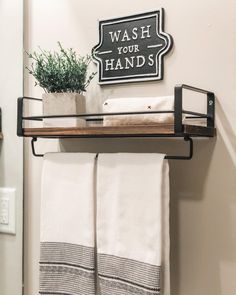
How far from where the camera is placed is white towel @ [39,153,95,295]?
3.60 feet

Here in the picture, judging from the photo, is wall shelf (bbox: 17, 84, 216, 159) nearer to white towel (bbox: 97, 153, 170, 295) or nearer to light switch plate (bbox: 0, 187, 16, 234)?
white towel (bbox: 97, 153, 170, 295)

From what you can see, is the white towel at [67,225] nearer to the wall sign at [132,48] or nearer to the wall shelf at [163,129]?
the wall shelf at [163,129]

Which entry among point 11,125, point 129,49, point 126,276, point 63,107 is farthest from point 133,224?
point 11,125

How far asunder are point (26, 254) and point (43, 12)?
0.80m

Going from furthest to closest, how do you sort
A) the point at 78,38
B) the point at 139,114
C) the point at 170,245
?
the point at 78,38, the point at 170,245, the point at 139,114

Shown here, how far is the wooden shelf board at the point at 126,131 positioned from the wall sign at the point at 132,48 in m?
0.22

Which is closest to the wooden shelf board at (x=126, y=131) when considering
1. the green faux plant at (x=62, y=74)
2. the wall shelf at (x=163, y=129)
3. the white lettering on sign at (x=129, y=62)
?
the wall shelf at (x=163, y=129)

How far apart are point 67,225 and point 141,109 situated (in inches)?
15.3

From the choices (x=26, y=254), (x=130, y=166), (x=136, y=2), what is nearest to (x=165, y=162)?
(x=130, y=166)

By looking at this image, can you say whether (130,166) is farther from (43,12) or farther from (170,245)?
(43,12)

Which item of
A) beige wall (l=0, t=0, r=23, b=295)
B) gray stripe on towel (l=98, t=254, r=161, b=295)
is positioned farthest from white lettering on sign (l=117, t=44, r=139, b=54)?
gray stripe on towel (l=98, t=254, r=161, b=295)

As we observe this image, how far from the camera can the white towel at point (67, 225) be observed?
110 centimetres

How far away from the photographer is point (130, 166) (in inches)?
41.0

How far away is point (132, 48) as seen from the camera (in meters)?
1.15
